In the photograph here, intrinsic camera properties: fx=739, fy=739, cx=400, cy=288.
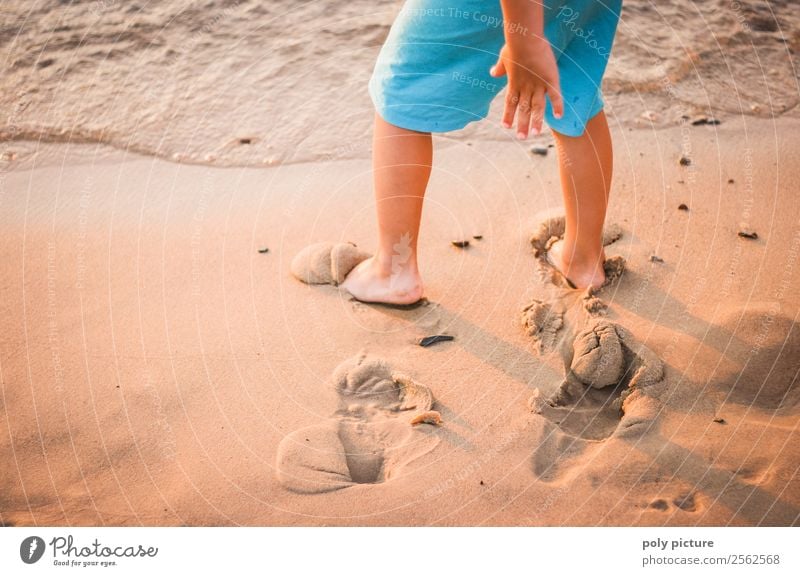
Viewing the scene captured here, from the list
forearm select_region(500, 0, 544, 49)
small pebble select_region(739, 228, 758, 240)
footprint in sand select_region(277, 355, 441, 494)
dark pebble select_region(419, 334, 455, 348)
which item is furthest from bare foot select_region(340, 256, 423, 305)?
small pebble select_region(739, 228, 758, 240)

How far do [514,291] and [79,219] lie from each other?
1.45 metres

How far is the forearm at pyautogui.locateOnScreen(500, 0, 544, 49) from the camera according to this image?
5.16 feet

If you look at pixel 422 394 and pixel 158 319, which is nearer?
pixel 422 394

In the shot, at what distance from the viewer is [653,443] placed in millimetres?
1639

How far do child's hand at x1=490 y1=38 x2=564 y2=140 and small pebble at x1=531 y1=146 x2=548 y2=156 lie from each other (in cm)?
99

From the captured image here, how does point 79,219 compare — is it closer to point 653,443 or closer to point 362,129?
point 362,129

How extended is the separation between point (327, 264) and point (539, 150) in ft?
3.22

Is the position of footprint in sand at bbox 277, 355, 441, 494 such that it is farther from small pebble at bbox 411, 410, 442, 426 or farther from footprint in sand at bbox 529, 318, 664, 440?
footprint in sand at bbox 529, 318, 664, 440

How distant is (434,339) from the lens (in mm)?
2023

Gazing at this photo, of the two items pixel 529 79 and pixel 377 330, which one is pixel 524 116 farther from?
pixel 377 330

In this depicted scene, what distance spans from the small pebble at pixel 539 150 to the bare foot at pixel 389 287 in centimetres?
85

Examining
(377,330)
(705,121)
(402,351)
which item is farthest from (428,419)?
(705,121)

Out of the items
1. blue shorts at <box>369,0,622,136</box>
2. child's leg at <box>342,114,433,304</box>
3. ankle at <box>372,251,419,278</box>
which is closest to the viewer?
blue shorts at <box>369,0,622,136</box>
